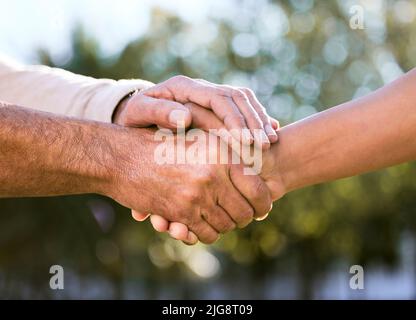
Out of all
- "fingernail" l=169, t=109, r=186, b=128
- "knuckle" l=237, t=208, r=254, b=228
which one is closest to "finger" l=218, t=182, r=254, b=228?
"knuckle" l=237, t=208, r=254, b=228

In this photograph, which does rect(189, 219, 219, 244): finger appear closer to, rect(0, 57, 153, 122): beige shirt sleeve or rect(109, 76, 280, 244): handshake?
rect(109, 76, 280, 244): handshake

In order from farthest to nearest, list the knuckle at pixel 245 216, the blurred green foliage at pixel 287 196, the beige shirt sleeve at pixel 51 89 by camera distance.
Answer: the blurred green foliage at pixel 287 196 < the beige shirt sleeve at pixel 51 89 < the knuckle at pixel 245 216

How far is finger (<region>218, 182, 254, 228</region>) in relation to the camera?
308 centimetres

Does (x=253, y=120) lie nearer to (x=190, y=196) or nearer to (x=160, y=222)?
(x=190, y=196)

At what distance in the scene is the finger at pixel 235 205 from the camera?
3084mm

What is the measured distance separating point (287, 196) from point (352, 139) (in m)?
17.8

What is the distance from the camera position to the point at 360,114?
114 inches

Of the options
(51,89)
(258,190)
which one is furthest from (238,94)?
(51,89)

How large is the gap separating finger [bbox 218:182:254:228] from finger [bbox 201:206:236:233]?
0.07 ft

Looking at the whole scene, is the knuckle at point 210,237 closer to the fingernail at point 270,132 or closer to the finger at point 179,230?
the finger at point 179,230

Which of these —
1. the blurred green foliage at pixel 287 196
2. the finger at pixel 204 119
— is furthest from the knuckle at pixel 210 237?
the blurred green foliage at pixel 287 196

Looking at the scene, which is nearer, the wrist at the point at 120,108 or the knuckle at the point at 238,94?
the knuckle at the point at 238,94
